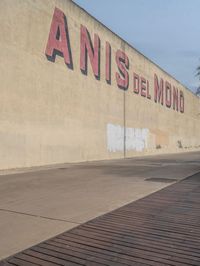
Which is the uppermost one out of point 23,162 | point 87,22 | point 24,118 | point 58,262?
point 87,22

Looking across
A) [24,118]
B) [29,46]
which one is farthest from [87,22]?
[24,118]

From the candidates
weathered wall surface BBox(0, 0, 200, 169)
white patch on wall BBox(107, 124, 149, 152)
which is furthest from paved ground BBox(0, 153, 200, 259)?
white patch on wall BBox(107, 124, 149, 152)

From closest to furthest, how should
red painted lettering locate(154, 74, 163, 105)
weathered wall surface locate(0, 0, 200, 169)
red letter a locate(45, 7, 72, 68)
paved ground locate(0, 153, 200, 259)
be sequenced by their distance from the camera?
1. paved ground locate(0, 153, 200, 259)
2. weathered wall surface locate(0, 0, 200, 169)
3. red letter a locate(45, 7, 72, 68)
4. red painted lettering locate(154, 74, 163, 105)

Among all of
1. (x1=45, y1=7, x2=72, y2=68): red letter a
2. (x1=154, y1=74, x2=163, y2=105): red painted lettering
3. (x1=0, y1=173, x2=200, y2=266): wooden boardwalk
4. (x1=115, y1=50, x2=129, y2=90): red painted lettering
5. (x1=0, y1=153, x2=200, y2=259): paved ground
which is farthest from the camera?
(x1=154, y1=74, x2=163, y2=105): red painted lettering

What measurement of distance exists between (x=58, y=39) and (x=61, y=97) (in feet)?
10.2

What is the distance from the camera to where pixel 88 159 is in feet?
82.1

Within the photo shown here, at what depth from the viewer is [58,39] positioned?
2152 cm

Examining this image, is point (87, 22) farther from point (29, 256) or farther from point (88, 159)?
point (29, 256)

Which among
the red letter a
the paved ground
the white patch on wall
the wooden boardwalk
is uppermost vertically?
the red letter a

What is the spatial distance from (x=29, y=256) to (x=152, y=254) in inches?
63.8

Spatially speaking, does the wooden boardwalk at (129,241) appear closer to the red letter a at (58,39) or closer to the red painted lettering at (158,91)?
the red letter a at (58,39)

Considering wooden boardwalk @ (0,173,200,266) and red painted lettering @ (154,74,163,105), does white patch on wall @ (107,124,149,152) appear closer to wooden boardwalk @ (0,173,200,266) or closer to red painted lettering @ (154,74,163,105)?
red painted lettering @ (154,74,163,105)

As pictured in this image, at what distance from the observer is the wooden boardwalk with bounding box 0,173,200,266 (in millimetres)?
5078

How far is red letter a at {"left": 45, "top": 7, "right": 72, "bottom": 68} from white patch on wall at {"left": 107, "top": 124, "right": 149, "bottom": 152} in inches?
297
